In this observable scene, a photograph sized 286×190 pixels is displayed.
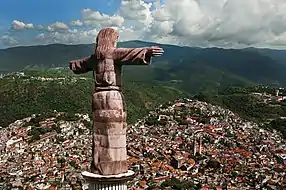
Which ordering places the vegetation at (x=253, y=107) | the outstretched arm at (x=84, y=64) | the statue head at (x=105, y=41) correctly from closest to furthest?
the statue head at (x=105, y=41)
the outstretched arm at (x=84, y=64)
the vegetation at (x=253, y=107)

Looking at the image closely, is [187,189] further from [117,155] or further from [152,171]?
[117,155]

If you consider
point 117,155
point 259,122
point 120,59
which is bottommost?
point 259,122

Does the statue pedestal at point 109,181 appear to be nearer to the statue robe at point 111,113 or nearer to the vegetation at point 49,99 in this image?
the statue robe at point 111,113

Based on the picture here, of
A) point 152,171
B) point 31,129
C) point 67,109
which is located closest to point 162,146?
point 152,171

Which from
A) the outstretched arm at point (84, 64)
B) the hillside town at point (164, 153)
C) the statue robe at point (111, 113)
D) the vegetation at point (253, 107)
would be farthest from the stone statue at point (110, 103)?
the vegetation at point (253, 107)

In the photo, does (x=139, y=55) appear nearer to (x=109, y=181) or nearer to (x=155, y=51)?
(x=155, y=51)

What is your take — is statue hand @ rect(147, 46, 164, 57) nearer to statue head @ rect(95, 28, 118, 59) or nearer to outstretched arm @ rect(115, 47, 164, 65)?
outstretched arm @ rect(115, 47, 164, 65)
